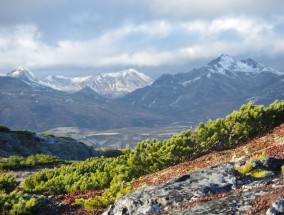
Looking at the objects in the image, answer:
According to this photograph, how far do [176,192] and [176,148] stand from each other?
951 cm

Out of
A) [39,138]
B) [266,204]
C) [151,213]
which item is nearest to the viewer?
[266,204]

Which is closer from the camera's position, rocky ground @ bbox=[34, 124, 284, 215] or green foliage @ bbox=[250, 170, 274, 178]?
rocky ground @ bbox=[34, 124, 284, 215]

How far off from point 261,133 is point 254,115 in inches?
45.3

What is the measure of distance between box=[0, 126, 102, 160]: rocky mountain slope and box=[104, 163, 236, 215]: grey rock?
143 ft

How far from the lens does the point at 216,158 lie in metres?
19.6

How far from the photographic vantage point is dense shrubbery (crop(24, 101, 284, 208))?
2156 centimetres

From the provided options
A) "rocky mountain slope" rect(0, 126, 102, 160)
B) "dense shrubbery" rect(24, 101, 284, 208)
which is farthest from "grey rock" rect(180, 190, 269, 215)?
"rocky mountain slope" rect(0, 126, 102, 160)

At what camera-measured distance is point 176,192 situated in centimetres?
1226

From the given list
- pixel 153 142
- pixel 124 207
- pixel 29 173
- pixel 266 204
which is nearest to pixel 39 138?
pixel 29 173

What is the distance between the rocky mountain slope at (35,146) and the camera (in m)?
59.4

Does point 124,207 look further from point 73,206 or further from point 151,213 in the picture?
point 73,206

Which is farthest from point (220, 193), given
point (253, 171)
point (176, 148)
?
point (176, 148)

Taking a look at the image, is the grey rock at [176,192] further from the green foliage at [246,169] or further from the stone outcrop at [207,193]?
the green foliage at [246,169]

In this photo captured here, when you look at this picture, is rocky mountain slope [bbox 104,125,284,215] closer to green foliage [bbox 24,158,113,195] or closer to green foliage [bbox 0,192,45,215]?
green foliage [bbox 0,192,45,215]
